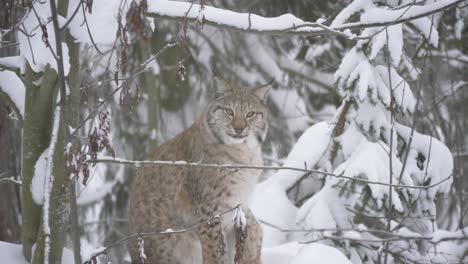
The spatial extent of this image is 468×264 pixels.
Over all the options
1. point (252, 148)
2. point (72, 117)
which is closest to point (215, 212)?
point (252, 148)

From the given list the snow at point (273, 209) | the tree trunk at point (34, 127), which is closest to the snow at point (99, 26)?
the tree trunk at point (34, 127)

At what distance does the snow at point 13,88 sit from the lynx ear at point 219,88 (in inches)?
71.6

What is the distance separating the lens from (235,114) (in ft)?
15.8

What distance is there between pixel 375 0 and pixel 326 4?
2.32m

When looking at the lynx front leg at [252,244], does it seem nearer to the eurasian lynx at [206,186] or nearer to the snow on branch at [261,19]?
the eurasian lynx at [206,186]

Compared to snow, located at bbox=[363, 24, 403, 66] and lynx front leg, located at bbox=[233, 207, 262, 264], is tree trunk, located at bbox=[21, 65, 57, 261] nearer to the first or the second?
lynx front leg, located at bbox=[233, 207, 262, 264]

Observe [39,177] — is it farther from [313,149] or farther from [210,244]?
[313,149]

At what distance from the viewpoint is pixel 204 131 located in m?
4.86

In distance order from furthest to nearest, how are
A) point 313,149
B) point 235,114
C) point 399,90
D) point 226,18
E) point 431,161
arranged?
1. point 313,149
2. point 431,161
3. point 399,90
4. point 235,114
5. point 226,18

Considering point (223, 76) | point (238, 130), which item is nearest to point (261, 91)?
point (238, 130)

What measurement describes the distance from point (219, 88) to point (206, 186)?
82cm

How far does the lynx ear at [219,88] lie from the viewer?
16.2 feet

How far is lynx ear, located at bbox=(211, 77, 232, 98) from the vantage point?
16.2 feet

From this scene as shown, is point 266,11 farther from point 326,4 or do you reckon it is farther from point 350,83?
point 350,83
